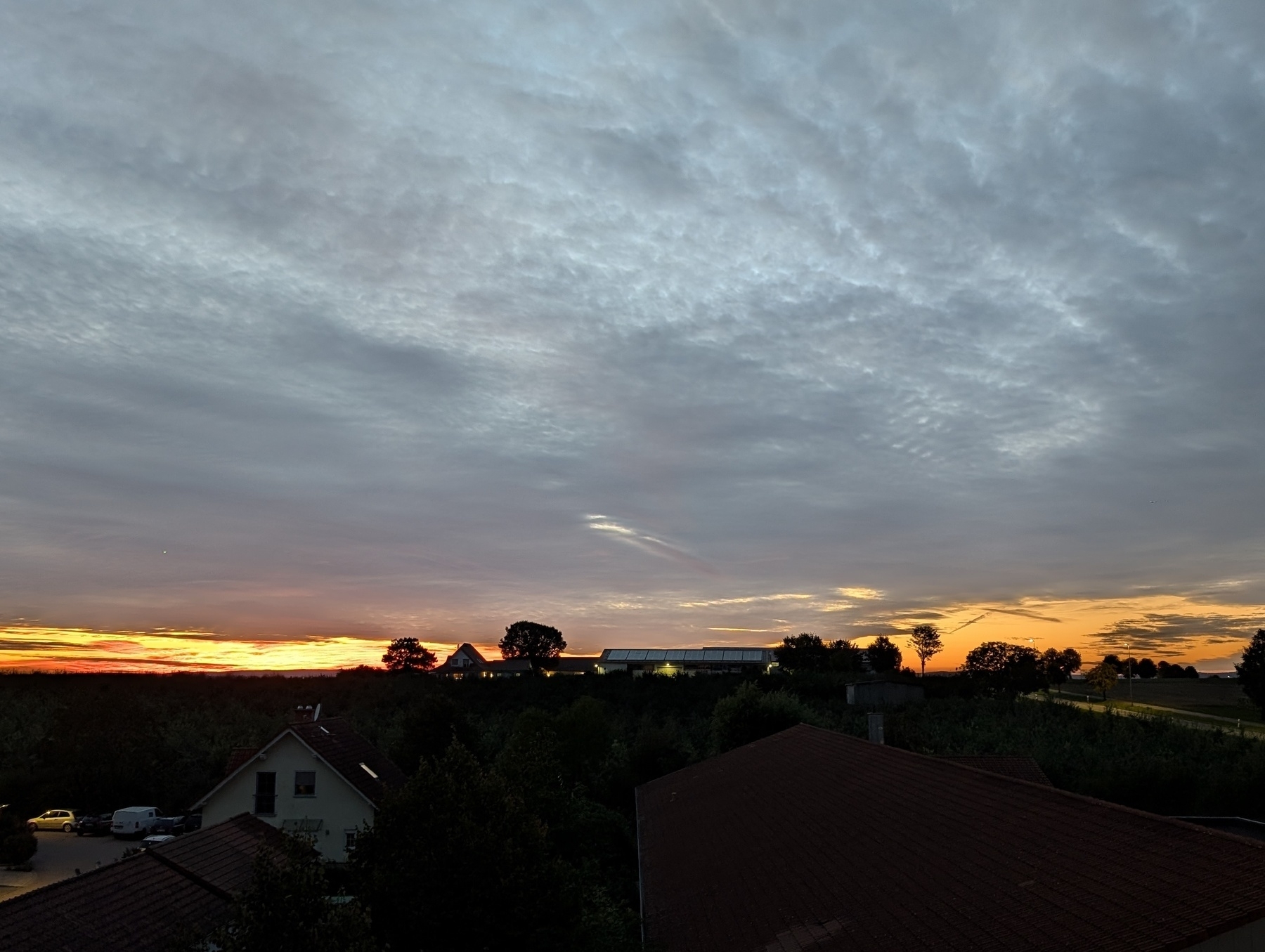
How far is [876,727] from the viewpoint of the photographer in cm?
3862

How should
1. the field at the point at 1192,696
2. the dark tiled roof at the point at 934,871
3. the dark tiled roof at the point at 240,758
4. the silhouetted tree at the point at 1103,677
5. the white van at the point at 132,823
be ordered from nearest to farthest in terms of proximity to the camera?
the dark tiled roof at the point at 934,871 → the dark tiled roof at the point at 240,758 → the white van at the point at 132,823 → the field at the point at 1192,696 → the silhouetted tree at the point at 1103,677

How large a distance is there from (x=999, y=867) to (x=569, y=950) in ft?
25.0

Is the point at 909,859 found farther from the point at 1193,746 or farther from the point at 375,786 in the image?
the point at 1193,746

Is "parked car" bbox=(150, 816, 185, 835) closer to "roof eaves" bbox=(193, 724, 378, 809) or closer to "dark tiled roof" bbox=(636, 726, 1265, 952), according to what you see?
"roof eaves" bbox=(193, 724, 378, 809)

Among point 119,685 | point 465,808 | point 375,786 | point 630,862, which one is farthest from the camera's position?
point 119,685

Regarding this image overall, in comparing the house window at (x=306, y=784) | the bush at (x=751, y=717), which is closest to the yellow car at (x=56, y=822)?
the house window at (x=306, y=784)

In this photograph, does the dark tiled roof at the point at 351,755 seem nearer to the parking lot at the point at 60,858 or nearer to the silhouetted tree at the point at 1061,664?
the parking lot at the point at 60,858

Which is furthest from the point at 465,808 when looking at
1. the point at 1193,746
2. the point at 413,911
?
the point at 1193,746

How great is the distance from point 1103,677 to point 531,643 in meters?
94.9

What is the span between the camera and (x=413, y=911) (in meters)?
14.4

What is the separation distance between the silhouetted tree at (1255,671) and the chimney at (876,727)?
78234 millimetres

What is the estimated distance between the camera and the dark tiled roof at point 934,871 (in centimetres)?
1184

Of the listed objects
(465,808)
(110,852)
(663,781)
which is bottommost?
(110,852)

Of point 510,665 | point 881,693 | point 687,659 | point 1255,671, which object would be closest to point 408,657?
point 510,665
